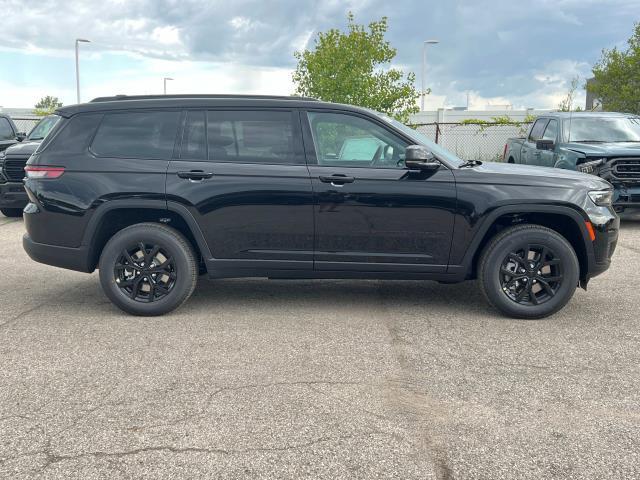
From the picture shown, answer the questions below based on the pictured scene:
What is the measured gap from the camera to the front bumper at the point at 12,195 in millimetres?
11344

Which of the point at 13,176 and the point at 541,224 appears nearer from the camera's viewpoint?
the point at 541,224

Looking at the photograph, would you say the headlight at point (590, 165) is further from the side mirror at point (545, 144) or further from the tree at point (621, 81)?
the tree at point (621, 81)

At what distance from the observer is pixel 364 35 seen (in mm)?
20438

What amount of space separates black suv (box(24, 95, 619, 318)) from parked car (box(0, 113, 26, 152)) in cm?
863

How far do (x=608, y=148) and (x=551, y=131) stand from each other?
4.96 ft

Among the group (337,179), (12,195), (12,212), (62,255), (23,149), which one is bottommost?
(12,212)

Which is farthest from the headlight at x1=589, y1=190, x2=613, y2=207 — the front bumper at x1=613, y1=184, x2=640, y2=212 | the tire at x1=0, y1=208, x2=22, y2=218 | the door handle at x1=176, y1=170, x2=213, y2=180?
the tire at x1=0, y1=208, x2=22, y2=218

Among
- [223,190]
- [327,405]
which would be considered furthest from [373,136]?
[327,405]

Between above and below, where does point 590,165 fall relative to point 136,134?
below

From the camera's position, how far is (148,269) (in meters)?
5.46

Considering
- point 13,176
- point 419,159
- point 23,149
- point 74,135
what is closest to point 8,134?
point 23,149

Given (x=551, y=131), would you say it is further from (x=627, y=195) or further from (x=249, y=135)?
(x=249, y=135)

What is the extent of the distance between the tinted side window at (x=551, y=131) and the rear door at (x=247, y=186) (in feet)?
24.6

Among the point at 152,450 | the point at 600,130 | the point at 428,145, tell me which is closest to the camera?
the point at 152,450
